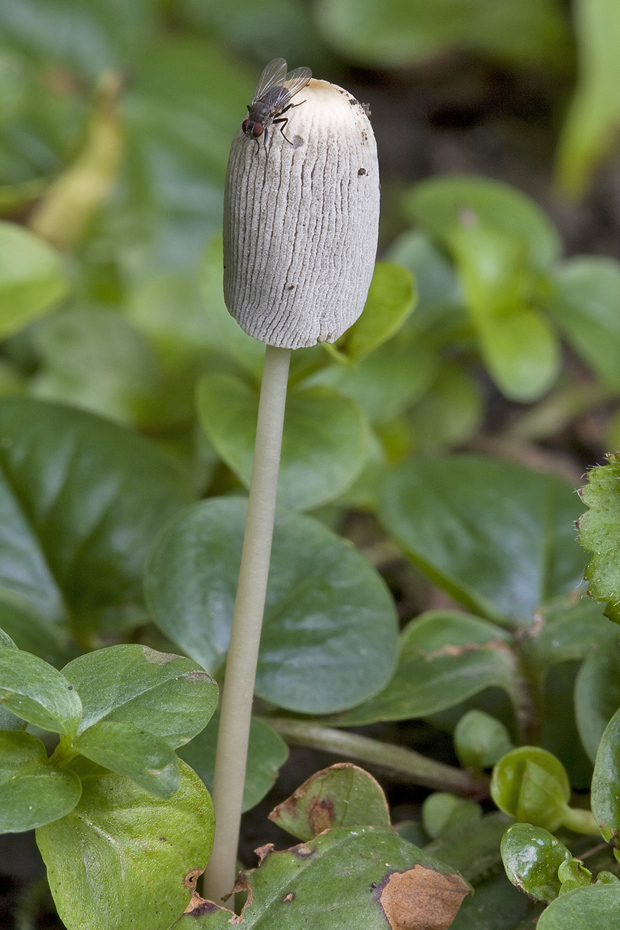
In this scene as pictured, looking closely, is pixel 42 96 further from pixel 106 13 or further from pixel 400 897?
pixel 400 897

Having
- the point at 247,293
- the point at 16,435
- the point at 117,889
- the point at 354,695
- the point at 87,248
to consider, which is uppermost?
the point at 87,248

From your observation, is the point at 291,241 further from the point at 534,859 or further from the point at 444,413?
the point at 444,413

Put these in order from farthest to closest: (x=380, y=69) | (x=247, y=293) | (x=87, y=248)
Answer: (x=380, y=69) → (x=87, y=248) → (x=247, y=293)

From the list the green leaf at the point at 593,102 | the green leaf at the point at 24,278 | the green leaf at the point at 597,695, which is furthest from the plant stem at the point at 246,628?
the green leaf at the point at 593,102

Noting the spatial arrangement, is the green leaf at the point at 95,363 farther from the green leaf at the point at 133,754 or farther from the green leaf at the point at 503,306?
the green leaf at the point at 133,754

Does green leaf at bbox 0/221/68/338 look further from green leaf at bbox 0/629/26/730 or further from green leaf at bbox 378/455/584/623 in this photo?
green leaf at bbox 0/629/26/730

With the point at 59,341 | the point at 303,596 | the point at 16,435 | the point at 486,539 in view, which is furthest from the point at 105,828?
the point at 59,341
